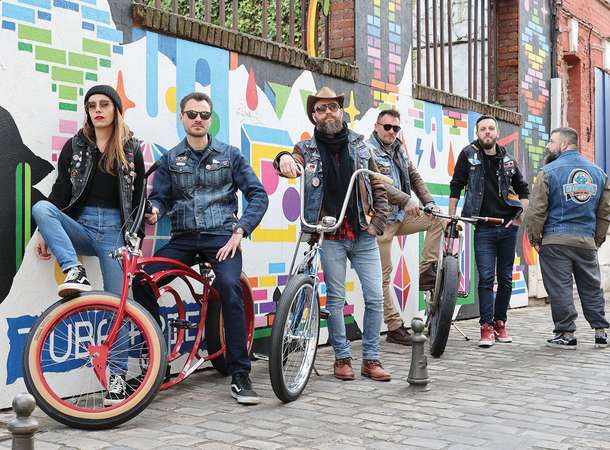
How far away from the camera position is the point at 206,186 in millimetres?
5258

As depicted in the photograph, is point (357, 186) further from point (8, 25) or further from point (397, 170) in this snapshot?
point (8, 25)

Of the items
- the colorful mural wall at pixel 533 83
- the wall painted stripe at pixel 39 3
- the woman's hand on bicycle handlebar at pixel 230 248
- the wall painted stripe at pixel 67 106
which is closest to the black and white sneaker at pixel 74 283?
the woman's hand on bicycle handlebar at pixel 230 248

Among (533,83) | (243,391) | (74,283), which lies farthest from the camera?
(533,83)

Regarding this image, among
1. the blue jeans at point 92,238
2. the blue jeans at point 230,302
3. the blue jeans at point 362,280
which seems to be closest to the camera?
the blue jeans at point 92,238

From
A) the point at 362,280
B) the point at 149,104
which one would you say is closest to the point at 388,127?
the point at 362,280

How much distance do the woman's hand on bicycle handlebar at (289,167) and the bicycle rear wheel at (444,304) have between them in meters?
1.97

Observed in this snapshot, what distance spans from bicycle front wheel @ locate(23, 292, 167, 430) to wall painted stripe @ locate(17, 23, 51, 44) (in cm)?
163

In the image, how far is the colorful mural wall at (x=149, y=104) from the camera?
4828mm

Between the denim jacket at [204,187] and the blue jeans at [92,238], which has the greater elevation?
the denim jacket at [204,187]

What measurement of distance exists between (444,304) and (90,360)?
116 inches

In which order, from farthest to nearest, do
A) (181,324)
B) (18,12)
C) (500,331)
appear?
(500,331), (181,324), (18,12)

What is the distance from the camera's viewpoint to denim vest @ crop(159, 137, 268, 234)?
205 inches

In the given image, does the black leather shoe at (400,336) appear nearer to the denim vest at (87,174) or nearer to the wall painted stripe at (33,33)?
the denim vest at (87,174)

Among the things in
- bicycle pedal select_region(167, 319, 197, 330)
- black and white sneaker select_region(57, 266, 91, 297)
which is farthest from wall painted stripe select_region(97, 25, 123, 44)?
bicycle pedal select_region(167, 319, 197, 330)
